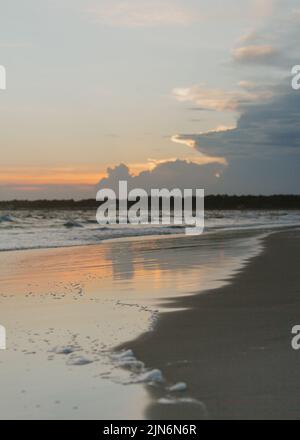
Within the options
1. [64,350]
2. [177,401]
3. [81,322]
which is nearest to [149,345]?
[64,350]

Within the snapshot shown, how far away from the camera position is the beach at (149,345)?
15.0 feet

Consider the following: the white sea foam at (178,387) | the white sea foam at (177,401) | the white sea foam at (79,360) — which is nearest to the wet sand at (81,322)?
the white sea foam at (79,360)

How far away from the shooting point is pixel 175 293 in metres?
10.1

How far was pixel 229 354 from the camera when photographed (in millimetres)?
5926

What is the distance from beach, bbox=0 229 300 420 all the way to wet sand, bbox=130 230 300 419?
0.01m

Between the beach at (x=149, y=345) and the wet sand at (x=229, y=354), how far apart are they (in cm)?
1

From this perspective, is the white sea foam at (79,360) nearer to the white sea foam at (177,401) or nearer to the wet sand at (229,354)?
the wet sand at (229,354)

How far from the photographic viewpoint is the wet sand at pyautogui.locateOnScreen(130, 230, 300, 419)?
4496 mm

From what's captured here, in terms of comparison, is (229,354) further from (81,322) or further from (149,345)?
(81,322)

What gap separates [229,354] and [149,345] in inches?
37.6
